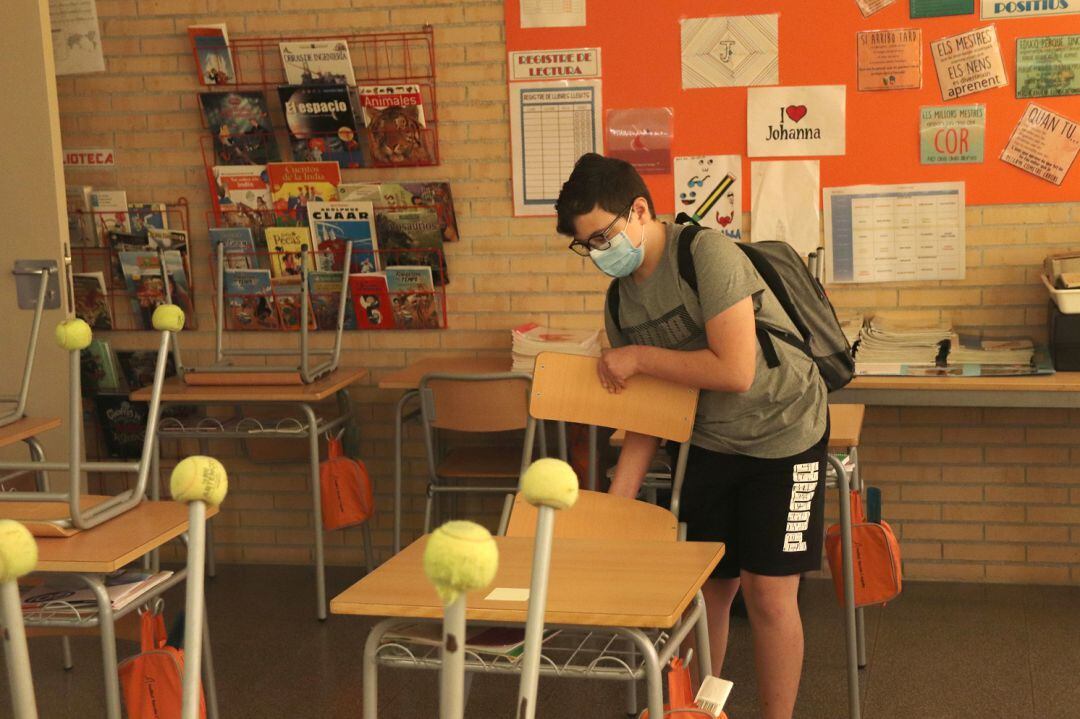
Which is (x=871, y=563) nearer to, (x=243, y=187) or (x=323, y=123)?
(x=323, y=123)

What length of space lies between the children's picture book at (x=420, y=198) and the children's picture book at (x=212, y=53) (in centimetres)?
67

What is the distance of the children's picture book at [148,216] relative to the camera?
447cm

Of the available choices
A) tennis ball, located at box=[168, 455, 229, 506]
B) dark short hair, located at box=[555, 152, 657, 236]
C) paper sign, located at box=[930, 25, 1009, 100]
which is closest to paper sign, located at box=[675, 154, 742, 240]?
paper sign, located at box=[930, 25, 1009, 100]

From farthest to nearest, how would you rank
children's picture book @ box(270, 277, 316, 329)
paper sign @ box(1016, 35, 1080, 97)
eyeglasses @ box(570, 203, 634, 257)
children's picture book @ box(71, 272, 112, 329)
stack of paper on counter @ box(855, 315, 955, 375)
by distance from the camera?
children's picture book @ box(71, 272, 112, 329) < children's picture book @ box(270, 277, 316, 329) < paper sign @ box(1016, 35, 1080, 97) < stack of paper on counter @ box(855, 315, 955, 375) < eyeglasses @ box(570, 203, 634, 257)

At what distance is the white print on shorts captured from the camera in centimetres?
243

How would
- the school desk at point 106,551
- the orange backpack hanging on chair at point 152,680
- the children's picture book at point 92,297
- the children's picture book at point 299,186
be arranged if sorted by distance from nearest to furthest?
the school desk at point 106,551 < the orange backpack hanging on chair at point 152,680 < the children's picture book at point 299,186 < the children's picture book at point 92,297

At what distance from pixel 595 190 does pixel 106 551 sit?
1131 millimetres

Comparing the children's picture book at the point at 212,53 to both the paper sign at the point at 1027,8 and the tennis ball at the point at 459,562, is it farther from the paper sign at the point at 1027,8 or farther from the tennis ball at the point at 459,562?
the tennis ball at the point at 459,562

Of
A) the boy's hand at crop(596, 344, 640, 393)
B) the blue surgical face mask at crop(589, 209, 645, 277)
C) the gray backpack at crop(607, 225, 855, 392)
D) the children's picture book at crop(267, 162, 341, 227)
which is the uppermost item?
the children's picture book at crop(267, 162, 341, 227)

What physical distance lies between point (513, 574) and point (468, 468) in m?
2.10

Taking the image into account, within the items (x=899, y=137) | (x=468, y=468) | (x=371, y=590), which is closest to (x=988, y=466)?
(x=899, y=137)

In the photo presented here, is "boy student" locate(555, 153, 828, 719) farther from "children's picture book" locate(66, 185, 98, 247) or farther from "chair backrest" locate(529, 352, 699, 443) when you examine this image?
"children's picture book" locate(66, 185, 98, 247)

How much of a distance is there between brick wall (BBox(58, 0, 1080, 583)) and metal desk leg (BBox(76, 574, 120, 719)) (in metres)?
2.33

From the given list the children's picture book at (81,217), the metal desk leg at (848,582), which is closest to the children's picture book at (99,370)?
the children's picture book at (81,217)
